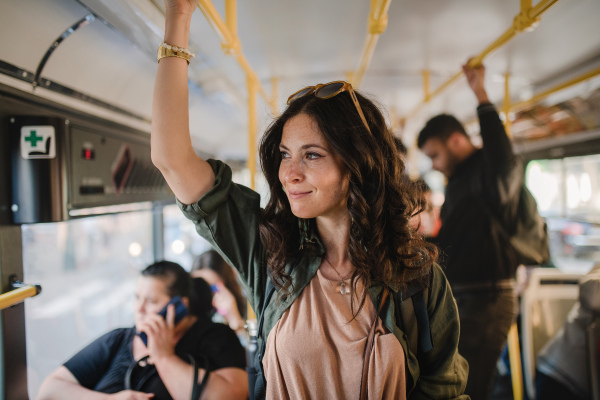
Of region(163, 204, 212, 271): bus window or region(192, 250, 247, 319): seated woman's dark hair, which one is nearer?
region(192, 250, 247, 319): seated woman's dark hair

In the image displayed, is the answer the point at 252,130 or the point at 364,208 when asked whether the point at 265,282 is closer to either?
the point at 364,208

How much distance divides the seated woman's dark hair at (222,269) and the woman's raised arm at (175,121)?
1695 millimetres

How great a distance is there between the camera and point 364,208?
4.31ft

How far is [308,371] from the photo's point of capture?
1.20 metres

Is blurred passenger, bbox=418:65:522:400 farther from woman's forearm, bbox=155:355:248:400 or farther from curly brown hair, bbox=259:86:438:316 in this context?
woman's forearm, bbox=155:355:248:400

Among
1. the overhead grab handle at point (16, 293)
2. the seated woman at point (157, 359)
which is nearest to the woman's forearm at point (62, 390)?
the seated woman at point (157, 359)

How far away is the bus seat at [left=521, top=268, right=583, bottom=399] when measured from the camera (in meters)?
3.60

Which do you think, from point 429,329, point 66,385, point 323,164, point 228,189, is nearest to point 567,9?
point 323,164

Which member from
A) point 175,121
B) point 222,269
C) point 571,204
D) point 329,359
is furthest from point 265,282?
point 571,204

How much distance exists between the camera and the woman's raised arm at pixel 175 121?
1.15 m

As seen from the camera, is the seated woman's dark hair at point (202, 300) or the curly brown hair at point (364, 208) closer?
the curly brown hair at point (364, 208)

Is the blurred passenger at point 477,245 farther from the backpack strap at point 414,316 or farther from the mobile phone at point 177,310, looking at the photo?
the mobile phone at point 177,310

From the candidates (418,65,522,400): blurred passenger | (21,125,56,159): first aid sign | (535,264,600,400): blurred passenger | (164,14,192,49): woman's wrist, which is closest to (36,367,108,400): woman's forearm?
(21,125,56,159): first aid sign

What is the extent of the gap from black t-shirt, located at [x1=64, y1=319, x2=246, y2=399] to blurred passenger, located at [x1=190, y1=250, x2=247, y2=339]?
605mm
